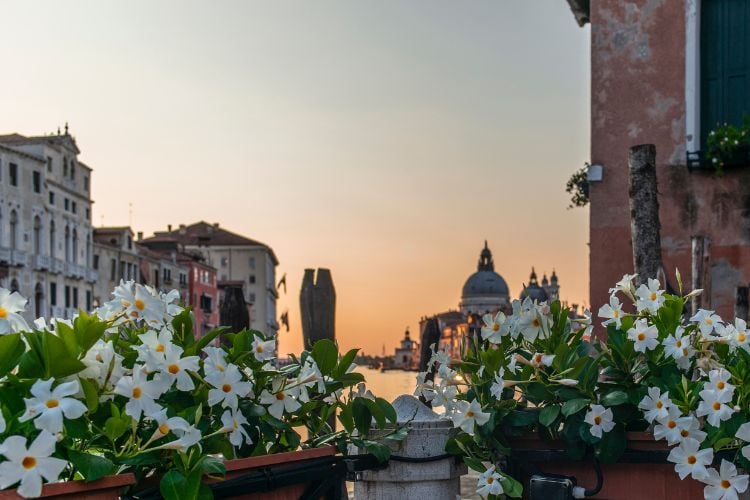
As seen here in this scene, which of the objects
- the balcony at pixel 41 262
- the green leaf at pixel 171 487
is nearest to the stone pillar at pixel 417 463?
the green leaf at pixel 171 487

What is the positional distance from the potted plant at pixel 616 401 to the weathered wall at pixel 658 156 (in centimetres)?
672

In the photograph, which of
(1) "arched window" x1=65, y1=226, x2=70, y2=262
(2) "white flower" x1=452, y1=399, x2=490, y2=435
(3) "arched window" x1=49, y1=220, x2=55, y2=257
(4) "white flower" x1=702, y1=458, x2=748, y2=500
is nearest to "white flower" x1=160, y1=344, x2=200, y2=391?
(2) "white flower" x1=452, y1=399, x2=490, y2=435

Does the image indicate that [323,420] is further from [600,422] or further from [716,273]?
[716,273]

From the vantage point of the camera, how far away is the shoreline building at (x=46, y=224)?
44.2m

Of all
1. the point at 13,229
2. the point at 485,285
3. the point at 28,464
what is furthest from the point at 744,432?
the point at 485,285

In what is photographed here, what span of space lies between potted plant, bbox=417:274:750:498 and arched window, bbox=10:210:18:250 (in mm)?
45021

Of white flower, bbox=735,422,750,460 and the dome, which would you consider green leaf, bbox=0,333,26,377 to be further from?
the dome

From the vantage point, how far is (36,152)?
156 ft

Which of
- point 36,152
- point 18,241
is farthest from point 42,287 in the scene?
point 36,152

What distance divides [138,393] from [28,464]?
30 cm

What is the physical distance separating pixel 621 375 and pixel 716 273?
692 cm

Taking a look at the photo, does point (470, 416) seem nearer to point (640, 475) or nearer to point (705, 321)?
point (640, 475)

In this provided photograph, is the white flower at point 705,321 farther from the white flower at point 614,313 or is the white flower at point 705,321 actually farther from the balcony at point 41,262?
the balcony at point 41,262

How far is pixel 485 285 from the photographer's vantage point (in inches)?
4651
